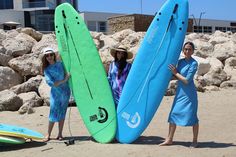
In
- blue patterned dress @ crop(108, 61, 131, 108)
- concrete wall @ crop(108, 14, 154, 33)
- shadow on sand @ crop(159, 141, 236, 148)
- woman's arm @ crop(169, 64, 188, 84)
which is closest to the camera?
woman's arm @ crop(169, 64, 188, 84)

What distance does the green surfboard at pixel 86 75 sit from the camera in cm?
575

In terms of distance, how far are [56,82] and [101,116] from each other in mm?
739

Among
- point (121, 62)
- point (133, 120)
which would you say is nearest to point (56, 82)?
point (121, 62)

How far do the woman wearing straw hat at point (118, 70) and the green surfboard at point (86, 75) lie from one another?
0.10 metres

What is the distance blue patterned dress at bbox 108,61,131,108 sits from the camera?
571 cm

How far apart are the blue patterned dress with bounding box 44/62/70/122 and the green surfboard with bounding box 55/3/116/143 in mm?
117

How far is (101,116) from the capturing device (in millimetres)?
5777

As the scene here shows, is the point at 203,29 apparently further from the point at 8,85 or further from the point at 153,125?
the point at 153,125

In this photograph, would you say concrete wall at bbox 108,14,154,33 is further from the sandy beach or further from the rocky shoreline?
the sandy beach

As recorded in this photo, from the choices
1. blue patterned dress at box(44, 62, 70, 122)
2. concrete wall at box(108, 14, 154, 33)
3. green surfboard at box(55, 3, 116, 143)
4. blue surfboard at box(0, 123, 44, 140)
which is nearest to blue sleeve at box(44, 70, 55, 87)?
blue patterned dress at box(44, 62, 70, 122)

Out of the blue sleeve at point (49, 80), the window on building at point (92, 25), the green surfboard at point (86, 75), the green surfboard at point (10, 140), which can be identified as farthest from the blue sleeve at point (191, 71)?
the window on building at point (92, 25)

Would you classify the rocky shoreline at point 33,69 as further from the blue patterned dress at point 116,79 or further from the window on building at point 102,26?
the window on building at point 102,26

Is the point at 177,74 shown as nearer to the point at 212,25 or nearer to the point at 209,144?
the point at 209,144

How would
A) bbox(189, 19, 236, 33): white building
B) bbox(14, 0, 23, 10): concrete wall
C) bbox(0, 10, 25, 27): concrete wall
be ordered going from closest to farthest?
1. bbox(0, 10, 25, 27): concrete wall
2. bbox(189, 19, 236, 33): white building
3. bbox(14, 0, 23, 10): concrete wall
